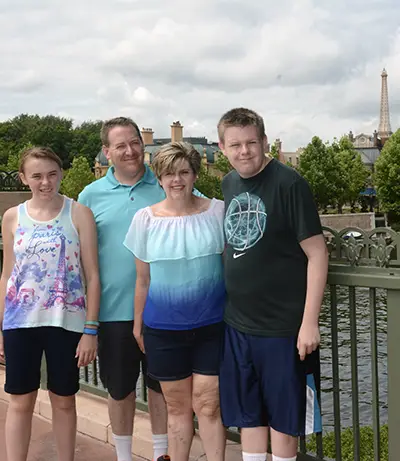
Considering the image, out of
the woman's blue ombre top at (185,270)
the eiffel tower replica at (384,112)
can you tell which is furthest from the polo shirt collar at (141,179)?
the eiffel tower replica at (384,112)

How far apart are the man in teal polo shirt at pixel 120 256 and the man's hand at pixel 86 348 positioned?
0.52 feet

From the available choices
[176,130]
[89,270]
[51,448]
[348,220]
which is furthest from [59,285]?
[176,130]

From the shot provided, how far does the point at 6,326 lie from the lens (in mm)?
2953

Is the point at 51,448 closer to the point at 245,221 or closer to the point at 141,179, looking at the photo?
the point at 141,179

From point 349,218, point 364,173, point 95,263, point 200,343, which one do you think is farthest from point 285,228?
point 364,173

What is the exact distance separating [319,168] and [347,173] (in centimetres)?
358

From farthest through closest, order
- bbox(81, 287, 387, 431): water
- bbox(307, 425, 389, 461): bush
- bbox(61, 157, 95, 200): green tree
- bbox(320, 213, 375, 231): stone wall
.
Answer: bbox(61, 157, 95, 200): green tree
bbox(320, 213, 375, 231): stone wall
bbox(81, 287, 387, 431): water
bbox(307, 425, 389, 461): bush

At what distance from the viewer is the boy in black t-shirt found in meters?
2.54

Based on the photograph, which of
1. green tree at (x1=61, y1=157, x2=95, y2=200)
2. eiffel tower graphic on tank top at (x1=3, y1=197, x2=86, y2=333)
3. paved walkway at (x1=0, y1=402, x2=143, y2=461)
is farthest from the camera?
green tree at (x1=61, y1=157, x2=95, y2=200)

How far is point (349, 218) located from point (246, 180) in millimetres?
39704

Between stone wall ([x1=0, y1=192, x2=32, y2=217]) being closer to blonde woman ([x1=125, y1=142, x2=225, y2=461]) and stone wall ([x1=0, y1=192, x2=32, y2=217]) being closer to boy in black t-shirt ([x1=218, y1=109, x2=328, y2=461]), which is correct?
blonde woman ([x1=125, y1=142, x2=225, y2=461])

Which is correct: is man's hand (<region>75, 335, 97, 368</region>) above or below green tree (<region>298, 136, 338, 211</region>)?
below

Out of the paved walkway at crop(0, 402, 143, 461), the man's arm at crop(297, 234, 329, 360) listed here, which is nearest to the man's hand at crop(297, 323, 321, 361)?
the man's arm at crop(297, 234, 329, 360)

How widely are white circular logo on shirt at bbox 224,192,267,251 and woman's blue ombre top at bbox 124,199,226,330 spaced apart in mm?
126
